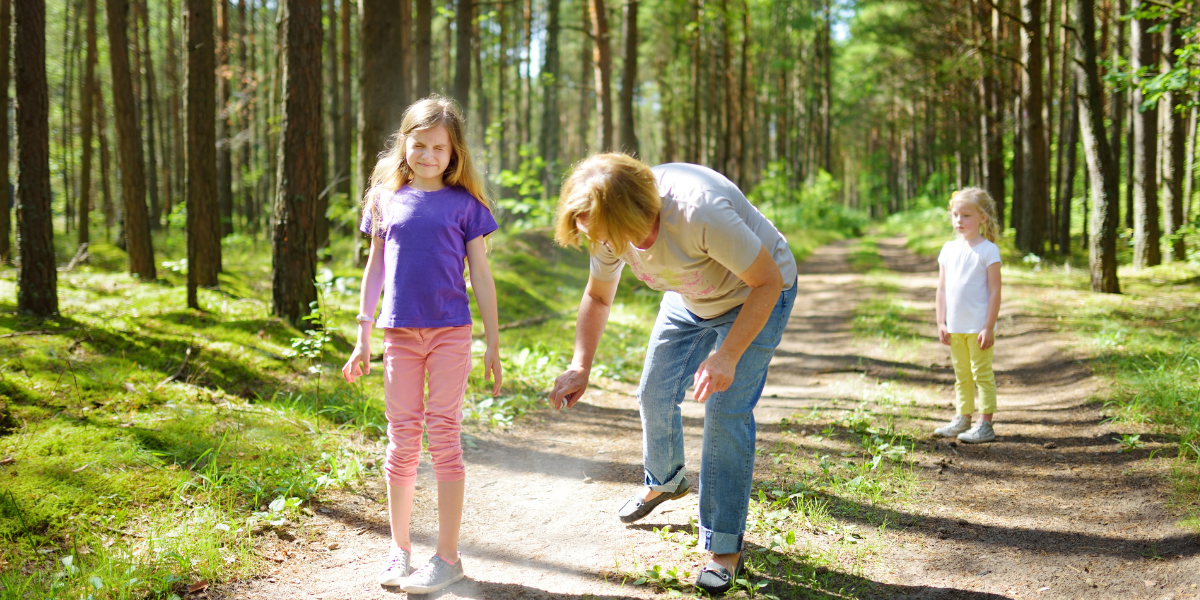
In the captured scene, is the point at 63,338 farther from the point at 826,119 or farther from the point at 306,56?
the point at 826,119

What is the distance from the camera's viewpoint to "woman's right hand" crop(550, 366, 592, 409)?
Result: 9.15 ft

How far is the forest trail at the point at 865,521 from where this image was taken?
287cm

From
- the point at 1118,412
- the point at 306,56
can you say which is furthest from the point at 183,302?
the point at 1118,412

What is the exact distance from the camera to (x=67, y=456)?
134 inches

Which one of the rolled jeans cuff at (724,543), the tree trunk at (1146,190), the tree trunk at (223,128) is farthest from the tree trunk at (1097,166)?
the tree trunk at (223,128)

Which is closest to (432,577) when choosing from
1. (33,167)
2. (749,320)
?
(749,320)

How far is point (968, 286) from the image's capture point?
4.70 metres

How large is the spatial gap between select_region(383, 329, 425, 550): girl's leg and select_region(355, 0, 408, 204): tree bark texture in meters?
6.31

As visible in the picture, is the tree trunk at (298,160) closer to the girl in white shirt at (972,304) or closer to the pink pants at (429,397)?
the pink pants at (429,397)

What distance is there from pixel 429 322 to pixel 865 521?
2388 mm

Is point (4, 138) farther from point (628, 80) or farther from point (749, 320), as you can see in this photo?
point (749, 320)

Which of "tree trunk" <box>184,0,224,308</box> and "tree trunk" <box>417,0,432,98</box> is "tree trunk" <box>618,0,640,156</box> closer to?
"tree trunk" <box>417,0,432,98</box>

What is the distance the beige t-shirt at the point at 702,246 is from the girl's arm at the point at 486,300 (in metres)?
0.46

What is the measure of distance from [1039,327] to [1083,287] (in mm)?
3386
